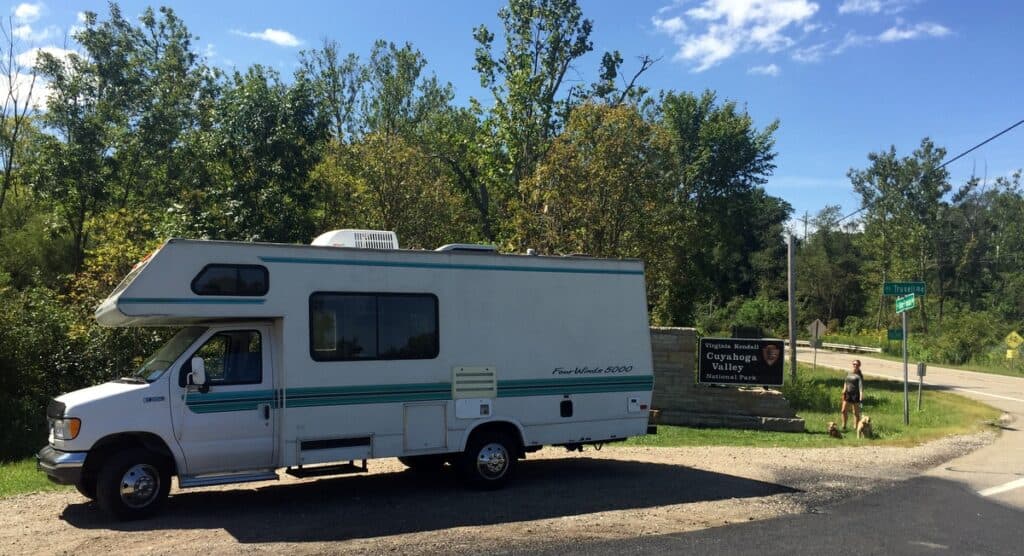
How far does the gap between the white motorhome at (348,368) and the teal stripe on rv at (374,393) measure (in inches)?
0.7

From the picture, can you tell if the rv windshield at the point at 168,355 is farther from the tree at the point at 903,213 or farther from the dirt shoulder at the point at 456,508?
the tree at the point at 903,213

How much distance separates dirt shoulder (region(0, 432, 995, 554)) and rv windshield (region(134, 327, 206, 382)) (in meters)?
1.49

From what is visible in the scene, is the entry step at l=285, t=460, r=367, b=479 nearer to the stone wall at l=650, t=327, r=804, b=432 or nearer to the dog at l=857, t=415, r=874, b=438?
the stone wall at l=650, t=327, r=804, b=432

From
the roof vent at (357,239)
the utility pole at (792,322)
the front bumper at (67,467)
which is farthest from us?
the utility pole at (792,322)

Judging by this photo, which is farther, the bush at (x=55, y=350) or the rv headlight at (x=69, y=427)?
the bush at (x=55, y=350)

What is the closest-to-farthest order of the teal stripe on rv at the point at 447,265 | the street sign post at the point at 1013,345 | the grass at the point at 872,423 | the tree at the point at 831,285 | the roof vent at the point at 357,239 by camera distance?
1. the teal stripe on rv at the point at 447,265
2. the roof vent at the point at 357,239
3. the grass at the point at 872,423
4. the street sign post at the point at 1013,345
5. the tree at the point at 831,285

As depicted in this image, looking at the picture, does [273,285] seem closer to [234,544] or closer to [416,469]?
[234,544]

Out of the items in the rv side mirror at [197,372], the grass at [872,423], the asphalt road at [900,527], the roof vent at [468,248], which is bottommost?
the grass at [872,423]

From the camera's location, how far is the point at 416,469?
11.2 meters

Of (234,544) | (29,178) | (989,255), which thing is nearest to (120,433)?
(234,544)

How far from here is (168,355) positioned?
8734 mm

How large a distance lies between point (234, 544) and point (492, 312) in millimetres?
4049

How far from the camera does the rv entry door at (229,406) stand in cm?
836

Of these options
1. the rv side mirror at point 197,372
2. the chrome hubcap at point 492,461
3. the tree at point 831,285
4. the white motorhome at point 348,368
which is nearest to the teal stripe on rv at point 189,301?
the white motorhome at point 348,368
